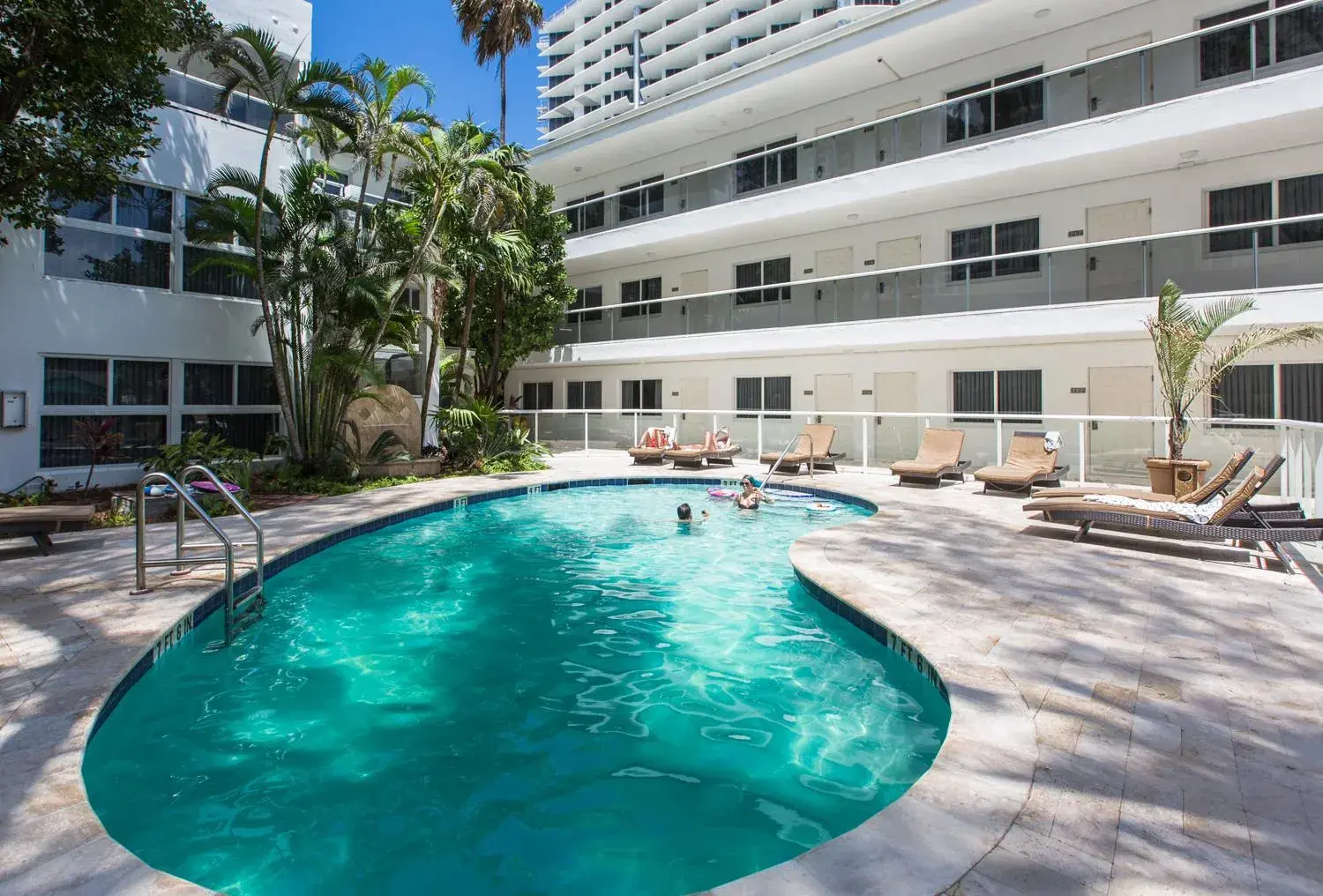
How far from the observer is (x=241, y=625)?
575cm

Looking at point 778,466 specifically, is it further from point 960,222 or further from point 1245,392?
point 1245,392

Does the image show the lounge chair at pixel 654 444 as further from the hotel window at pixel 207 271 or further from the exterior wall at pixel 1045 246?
the hotel window at pixel 207 271

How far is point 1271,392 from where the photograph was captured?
12.8 m

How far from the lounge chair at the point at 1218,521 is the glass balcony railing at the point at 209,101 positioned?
44.9ft

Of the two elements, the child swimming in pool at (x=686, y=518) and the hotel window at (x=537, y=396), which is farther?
the hotel window at (x=537, y=396)

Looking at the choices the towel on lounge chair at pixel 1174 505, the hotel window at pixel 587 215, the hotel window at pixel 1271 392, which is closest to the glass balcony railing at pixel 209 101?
the hotel window at pixel 587 215

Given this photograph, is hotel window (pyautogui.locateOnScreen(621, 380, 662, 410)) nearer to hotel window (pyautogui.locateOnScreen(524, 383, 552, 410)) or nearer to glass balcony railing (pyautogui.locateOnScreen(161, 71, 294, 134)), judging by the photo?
hotel window (pyautogui.locateOnScreen(524, 383, 552, 410))

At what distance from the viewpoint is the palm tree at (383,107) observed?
1237 centimetres

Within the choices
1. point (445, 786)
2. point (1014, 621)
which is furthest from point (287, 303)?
point (1014, 621)

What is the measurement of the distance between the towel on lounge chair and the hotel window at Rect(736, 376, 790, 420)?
37.9ft

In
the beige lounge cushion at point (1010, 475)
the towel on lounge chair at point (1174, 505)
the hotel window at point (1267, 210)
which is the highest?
the hotel window at point (1267, 210)

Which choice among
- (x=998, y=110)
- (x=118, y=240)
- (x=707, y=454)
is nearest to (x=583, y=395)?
(x=707, y=454)

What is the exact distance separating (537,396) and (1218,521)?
828 inches

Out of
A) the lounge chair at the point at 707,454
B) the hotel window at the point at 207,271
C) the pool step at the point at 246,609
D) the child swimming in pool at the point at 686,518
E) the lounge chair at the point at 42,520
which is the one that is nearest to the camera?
the pool step at the point at 246,609
